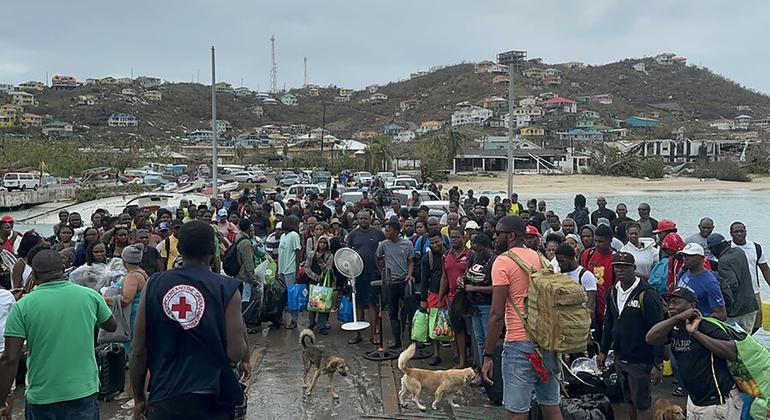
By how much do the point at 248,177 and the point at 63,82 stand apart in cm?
13859

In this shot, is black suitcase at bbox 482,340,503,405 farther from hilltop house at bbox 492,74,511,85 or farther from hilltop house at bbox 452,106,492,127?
hilltop house at bbox 492,74,511,85

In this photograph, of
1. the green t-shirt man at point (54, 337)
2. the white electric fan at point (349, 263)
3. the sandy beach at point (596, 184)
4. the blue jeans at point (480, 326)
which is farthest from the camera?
the sandy beach at point (596, 184)

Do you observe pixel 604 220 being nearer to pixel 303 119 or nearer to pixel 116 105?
pixel 116 105

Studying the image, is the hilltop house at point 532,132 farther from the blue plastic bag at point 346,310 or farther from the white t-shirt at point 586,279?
the white t-shirt at point 586,279

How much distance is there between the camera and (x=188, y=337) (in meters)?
3.31

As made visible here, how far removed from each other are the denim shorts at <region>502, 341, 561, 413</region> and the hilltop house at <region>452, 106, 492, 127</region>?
11548 centimetres

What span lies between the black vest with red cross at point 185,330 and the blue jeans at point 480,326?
359 centimetres

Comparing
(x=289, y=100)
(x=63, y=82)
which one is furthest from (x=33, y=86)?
(x=289, y=100)

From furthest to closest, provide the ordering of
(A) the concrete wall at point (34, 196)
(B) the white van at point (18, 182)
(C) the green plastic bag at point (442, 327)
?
(B) the white van at point (18, 182) → (A) the concrete wall at point (34, 196) → (C) the green plastic bag at point (442, 327)

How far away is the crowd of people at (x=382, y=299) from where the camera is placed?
3363 millimetres

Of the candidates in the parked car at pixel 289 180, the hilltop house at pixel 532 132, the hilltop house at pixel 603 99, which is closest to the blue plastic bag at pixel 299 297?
the parked car at pixel 289 180

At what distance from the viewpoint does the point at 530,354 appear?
183 inches

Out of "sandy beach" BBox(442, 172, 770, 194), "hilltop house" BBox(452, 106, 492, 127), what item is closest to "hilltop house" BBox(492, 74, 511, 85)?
"hilltop house" BBox(452, 106, 492, 127)

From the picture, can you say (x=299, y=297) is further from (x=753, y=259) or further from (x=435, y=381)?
(x=753, y=259)
